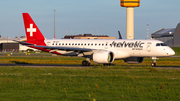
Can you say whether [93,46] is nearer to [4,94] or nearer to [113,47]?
[113,47]

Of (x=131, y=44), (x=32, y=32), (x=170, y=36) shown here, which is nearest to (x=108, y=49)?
(x=131, y=44)

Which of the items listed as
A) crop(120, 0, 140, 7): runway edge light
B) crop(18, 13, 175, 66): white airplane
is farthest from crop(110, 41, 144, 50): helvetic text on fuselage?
crop(120, 0, 140, 7): runway edge light

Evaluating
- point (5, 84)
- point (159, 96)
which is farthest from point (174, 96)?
point (5, 84)

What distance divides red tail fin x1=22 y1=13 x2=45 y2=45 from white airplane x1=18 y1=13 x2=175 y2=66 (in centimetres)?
23

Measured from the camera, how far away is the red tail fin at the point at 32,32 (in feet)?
142

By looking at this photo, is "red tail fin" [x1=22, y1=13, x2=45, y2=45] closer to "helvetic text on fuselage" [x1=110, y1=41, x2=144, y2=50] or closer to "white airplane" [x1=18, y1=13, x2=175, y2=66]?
"white airplane" [x1=18, y1=13, x2=175, y2=66]

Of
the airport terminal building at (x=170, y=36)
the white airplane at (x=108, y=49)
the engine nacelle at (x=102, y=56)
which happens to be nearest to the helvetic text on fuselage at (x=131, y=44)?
the white airplane at (x=108, y=49)

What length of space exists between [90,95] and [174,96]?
168 inches

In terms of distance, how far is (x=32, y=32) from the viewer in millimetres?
43875

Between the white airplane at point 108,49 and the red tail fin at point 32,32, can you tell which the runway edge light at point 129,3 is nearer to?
the red tail fin at point 32,32

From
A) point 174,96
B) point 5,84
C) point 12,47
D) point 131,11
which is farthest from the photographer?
point 12,47

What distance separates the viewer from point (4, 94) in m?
15.6

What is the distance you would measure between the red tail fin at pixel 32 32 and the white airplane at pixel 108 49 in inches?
9.1

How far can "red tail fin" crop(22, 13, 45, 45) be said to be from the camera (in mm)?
43203
